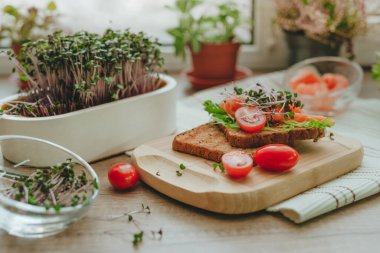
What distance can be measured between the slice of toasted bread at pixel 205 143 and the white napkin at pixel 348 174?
238 mm

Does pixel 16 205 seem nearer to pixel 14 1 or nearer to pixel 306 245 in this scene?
pixel 306 245

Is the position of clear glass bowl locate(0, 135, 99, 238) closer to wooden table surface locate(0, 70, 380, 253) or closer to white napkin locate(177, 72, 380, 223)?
wooden table surface locate(0, 70, 380, 253)

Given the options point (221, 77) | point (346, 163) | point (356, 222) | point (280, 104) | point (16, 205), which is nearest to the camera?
point (16, 205)

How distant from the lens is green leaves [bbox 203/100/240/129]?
151 centimetres

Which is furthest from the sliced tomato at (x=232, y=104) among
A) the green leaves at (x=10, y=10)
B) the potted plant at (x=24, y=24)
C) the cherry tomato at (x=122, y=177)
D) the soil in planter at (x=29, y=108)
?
the green leaves at (x=10, y=10)

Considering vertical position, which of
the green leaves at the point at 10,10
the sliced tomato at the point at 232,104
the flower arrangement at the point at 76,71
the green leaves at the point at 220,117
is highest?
the green leaves at the point at 10,10

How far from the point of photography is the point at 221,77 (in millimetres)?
2338

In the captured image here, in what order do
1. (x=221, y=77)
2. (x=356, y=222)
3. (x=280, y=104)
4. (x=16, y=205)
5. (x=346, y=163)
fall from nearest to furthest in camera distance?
(x=16, y=205)
(x=356, y=222)
(x=346, y=163)
(x=280, y=104)
(x=221, y=77)

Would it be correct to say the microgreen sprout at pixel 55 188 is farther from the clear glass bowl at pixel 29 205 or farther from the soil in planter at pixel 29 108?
the soil in planter at pixel 29 108

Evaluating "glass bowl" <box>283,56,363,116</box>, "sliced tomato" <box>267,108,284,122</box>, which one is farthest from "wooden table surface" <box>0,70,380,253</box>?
"glass bowl" <box>283,56,363,116</box>

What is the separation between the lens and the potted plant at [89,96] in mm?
1455

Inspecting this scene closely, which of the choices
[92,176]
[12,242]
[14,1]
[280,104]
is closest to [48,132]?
[92,176]

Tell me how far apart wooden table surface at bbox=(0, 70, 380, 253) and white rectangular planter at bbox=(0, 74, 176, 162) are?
0.26 m

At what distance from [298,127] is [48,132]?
72cm
